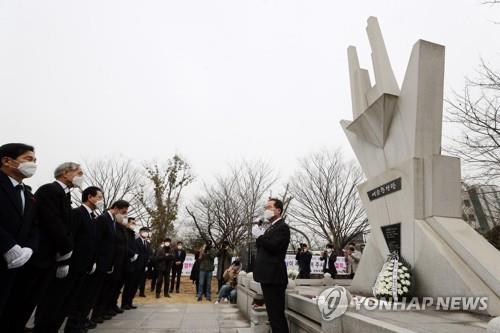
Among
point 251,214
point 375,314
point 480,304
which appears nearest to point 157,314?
point 375,314

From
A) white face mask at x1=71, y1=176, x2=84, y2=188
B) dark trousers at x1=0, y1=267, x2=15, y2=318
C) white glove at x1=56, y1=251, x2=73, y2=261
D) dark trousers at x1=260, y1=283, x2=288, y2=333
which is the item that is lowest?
dark trousers at x1=260, y1=283, x2=288, y2=333

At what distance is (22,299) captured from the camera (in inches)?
138

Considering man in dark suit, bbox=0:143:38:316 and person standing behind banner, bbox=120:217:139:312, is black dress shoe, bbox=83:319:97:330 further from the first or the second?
man in dark suit, bbox=0:143:38:316

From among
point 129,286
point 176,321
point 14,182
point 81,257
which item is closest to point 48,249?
point 14,182

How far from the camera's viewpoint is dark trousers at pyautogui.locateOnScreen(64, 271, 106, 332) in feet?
17.1

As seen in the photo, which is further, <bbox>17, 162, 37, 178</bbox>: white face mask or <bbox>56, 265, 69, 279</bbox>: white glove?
<bbox>56, 265, 69, 279</bbox>: white glove

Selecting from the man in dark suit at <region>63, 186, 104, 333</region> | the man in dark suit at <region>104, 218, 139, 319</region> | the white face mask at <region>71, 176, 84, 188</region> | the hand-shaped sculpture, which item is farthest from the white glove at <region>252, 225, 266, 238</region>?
the hand-shaped sculpture

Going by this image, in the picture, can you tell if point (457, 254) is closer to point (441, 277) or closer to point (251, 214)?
point (441, 277)

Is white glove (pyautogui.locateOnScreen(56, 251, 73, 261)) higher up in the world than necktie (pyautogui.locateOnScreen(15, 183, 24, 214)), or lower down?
lower down

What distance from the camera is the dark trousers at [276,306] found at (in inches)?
180

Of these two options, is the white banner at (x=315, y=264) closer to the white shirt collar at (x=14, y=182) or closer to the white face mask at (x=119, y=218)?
the white face mask at (x=119, y=218)

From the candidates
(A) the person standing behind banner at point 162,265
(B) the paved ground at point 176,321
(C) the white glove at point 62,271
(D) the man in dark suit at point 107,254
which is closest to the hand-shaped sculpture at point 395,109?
(B) the paved ground at point 176,321

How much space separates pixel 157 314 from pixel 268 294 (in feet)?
15.9

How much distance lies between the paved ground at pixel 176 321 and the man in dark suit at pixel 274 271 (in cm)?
211
